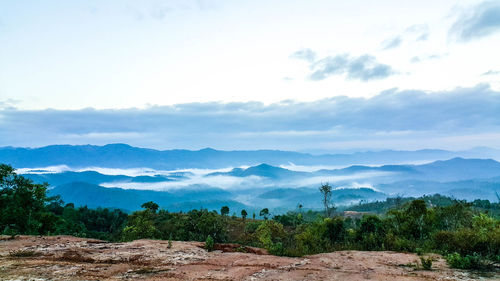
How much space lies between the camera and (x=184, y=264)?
11.2 meters

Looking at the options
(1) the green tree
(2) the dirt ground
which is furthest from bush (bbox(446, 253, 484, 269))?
Answer: (1) the green tree

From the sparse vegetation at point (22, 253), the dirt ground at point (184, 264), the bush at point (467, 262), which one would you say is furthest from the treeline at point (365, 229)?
the sparse vegetation at point (22, 253)

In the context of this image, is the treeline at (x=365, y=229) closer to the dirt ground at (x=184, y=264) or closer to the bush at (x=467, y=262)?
the bush at (x=467, y=262)

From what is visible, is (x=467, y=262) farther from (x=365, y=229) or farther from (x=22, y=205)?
(x=22, y=205)

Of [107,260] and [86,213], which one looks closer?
[107,260]

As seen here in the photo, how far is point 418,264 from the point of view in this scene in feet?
36.6

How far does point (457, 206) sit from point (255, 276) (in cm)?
2638

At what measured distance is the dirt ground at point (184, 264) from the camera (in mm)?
9453

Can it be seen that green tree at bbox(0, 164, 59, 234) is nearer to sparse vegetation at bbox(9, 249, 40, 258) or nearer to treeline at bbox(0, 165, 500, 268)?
treeline at bbox(0, 165, 500, 268)

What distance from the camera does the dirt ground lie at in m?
9.45

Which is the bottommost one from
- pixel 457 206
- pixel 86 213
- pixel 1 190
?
pixel 86 213

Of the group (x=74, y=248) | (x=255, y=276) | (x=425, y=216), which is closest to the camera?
(x=255, y=276)

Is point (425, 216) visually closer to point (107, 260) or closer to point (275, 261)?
point (275, 261)

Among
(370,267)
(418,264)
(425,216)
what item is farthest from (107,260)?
(425,216)
